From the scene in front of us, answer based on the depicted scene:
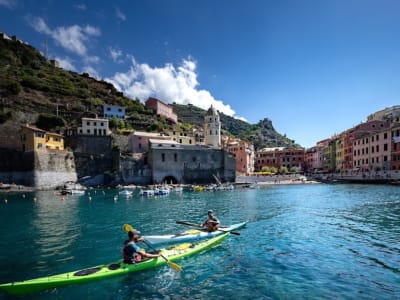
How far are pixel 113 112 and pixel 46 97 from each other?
1657 centimetres

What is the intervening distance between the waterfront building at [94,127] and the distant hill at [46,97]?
5.28 m

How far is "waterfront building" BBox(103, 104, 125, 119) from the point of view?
65.8 m

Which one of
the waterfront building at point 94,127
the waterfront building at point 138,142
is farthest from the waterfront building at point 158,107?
the waterfront building at point 94,127

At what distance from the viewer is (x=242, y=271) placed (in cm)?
864

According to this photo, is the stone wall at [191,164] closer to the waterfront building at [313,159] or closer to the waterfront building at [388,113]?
the waterfront building at [313,159]

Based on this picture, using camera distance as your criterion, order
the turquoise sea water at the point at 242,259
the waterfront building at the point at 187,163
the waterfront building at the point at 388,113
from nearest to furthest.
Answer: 1. the turquoise sea water at the point at 242,259
2. the waterfront building at the point at 187,163
3. the waterfront building at the point at 388,113

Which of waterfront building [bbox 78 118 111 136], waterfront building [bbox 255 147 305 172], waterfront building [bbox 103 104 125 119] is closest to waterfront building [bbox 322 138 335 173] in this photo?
waterfront building [bbox 255 147 305 172]

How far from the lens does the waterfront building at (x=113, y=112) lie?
65812mm

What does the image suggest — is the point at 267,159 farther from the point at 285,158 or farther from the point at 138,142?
the point at 138,142

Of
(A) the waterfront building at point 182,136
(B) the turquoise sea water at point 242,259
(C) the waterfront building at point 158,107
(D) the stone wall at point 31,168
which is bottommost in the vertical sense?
(B) the turquoise sea water at point 242,259

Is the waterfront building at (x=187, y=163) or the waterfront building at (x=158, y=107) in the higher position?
the waterfront building at (x=158, y=107)

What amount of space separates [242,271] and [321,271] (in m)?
2.69

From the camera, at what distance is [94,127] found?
183ft

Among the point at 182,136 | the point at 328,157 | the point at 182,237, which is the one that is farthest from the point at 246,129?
the point at 182,237
